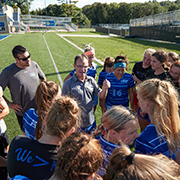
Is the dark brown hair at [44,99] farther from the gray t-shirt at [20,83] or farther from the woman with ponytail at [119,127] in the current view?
the gray t-shirt at [20,83]

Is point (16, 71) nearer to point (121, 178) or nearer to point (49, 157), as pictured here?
point (49, 157)

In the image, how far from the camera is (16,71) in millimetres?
3268

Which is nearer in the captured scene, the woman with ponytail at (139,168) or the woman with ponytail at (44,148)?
the woman with ponytail at (139,168)

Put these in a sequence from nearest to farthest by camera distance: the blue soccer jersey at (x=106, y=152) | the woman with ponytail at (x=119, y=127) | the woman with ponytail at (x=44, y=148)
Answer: the woman with ponytail at (x=44, y=148)
the blue soccer jersey at (x=106, y=152)
the woman with ponytail at (x=119, y=127)

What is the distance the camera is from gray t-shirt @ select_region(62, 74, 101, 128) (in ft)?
10.0

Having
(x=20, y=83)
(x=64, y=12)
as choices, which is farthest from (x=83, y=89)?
(x=64, y=12)

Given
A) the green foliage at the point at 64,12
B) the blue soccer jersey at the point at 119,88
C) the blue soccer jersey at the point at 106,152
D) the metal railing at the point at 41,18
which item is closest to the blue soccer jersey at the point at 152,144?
the blue soccer jersey at the point at 106,152

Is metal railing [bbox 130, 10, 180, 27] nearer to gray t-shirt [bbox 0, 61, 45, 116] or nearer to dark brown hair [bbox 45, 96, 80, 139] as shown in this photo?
gray t-shirt [bbox 0, 61, 45, 116]

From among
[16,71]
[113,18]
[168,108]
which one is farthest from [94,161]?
[113,18]

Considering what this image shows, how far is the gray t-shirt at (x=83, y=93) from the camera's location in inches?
120

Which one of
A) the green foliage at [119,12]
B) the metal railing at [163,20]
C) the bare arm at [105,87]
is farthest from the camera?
the green foliage at [119,12]

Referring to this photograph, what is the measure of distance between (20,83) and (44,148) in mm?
2062

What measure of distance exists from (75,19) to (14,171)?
3442 inches

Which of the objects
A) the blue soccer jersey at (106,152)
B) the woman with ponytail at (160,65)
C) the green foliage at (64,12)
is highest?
the green foliage at (64,12)
